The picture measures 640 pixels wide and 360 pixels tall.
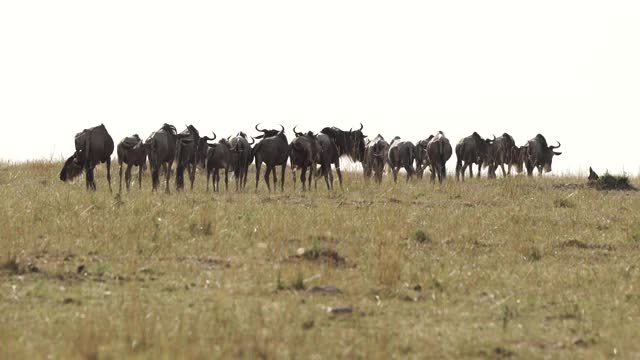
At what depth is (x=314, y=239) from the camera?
1077 cm

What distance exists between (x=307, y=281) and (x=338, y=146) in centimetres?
1737

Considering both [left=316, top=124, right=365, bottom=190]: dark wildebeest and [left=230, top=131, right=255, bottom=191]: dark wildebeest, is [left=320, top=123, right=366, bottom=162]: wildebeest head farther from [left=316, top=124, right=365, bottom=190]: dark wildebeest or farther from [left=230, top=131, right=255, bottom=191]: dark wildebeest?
[left=230, top=131, right=255, bottom=191]: dark wildebeest

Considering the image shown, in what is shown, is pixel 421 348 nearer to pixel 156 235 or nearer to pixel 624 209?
pixel 156 235

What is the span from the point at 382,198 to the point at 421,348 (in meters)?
12.1

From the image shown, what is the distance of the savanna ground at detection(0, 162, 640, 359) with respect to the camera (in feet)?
19.8

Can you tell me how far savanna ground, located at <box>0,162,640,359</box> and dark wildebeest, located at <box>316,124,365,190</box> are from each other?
27.1 feet

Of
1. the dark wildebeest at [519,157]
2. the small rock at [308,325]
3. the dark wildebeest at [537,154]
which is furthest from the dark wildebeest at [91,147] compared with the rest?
the dark wildebeest at [519,157]

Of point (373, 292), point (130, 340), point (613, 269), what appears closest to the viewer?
point (130, 340)

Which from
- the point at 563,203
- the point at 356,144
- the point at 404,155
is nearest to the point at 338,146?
the point at 356,144

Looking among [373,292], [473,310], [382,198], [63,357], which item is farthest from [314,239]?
[382,198]

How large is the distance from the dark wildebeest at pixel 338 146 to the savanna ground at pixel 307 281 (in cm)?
827

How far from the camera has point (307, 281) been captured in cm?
822

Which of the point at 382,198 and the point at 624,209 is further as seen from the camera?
the point at 382,198

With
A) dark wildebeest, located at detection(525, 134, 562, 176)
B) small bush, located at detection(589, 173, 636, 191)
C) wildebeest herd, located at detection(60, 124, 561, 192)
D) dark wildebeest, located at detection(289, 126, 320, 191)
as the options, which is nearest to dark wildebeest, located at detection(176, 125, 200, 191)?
wildebeest herd, located at detection(60, 124, 561, 192)
